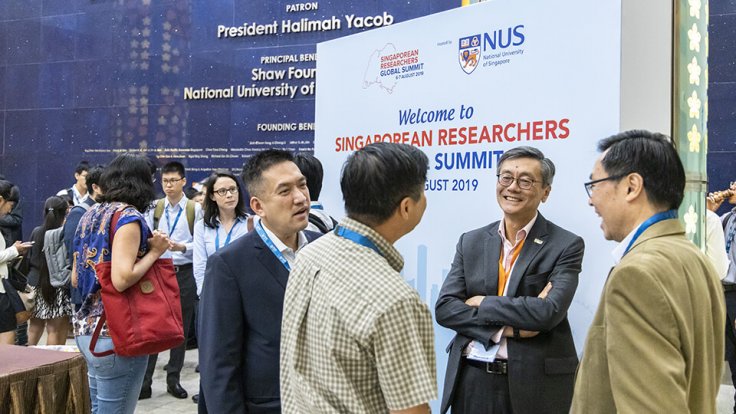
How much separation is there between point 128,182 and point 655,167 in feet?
6.99

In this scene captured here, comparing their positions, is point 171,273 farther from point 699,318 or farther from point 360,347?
point 699,318

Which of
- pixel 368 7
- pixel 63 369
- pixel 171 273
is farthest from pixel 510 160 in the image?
pixel 368 7

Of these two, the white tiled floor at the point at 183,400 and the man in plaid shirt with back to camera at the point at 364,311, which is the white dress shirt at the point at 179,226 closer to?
the white tiled floor at the point at 183,400

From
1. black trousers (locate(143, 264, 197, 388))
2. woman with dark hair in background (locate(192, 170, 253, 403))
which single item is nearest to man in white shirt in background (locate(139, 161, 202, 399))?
black trousers (locate(143, 264, 197, 388))

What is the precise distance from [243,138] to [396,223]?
6.91 m

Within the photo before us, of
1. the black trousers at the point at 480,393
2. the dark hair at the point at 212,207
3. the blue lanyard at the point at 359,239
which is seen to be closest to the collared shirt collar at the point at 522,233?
the black trousers at the point at 480,393

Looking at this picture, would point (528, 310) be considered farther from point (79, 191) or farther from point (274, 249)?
point (79, 191)

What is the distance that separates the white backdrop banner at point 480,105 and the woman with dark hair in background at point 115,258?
1.40 m

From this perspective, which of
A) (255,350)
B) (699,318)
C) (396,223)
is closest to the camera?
(396,223)

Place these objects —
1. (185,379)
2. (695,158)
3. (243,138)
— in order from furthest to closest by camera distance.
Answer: (243,138)
(185,379)
(695,158)

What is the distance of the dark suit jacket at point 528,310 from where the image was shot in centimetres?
260

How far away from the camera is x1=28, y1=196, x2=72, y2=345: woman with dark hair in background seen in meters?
5.45

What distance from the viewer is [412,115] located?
3695mm

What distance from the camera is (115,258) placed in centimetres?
283
